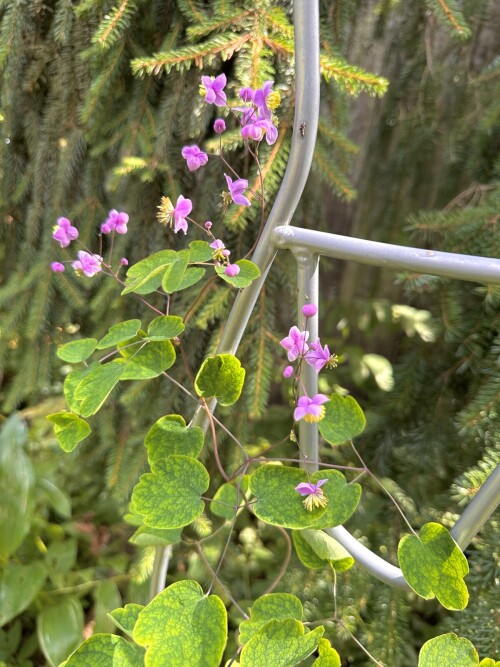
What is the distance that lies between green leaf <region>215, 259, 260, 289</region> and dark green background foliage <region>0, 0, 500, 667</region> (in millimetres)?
274

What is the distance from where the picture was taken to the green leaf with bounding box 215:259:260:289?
0.55 m

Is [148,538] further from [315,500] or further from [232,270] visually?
[232,270]

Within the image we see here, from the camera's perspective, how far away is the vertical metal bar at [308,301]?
564 mm

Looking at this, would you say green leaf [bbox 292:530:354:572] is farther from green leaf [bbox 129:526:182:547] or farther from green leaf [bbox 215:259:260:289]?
green leaf [bbox 215:259:260:289]

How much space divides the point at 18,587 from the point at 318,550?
91 cm

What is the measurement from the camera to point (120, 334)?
0.61 meters

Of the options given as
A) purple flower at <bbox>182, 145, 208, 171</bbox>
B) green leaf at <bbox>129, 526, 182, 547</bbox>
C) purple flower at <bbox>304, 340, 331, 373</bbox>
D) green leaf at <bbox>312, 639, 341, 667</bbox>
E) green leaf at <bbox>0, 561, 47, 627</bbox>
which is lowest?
green leaf at <bbox>0, 561, 47, 627</bbox>

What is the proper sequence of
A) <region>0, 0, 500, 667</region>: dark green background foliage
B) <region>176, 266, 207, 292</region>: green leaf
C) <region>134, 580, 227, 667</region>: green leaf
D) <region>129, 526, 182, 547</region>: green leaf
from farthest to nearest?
1. <region>0, 0, 500, 667</region>: dark green background foliage
2. <region>129, 526, 182, 547</region>: green leaf
3. <region>176, 266, 207, 292</region>: green leaf
4. <region>134, 580, 227, 667</region>: green leaf

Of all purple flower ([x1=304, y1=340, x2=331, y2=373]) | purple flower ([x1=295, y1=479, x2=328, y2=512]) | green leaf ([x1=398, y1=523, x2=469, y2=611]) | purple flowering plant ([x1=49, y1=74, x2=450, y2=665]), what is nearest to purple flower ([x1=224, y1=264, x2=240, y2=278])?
purple flowering plant ([x1=49, y1=74, x2=450, y2=665])

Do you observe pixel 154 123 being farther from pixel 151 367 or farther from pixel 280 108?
pixel 151 367

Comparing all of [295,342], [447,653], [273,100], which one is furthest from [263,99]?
[447,653]

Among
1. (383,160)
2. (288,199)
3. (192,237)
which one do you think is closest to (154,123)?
(192,237)

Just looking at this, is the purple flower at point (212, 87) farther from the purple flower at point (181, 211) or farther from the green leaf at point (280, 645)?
the green leaf at point (280, 645)

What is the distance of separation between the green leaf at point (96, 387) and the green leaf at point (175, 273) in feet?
0.35
